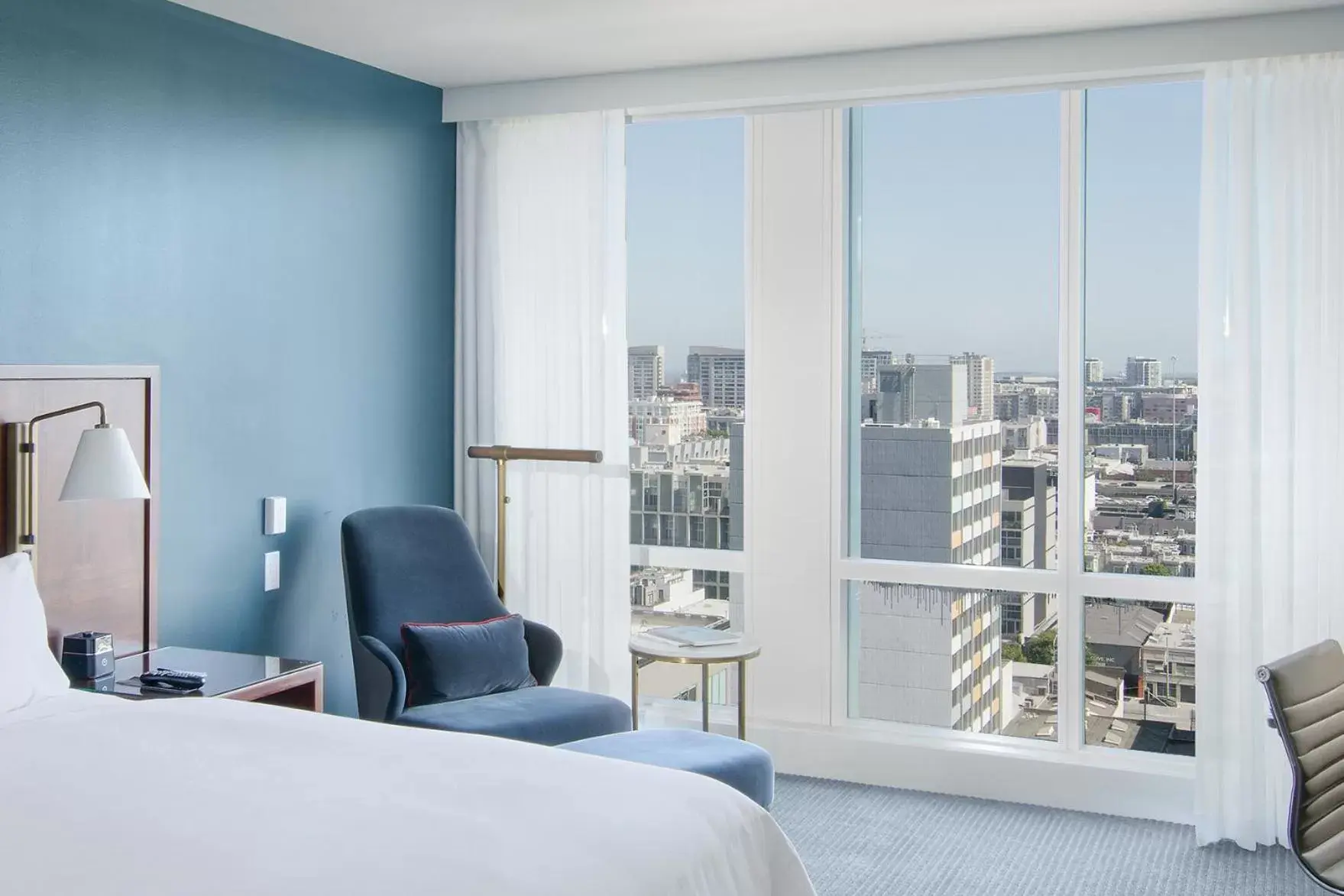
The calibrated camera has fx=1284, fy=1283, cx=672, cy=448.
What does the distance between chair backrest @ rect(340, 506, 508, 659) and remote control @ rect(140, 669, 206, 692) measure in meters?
0.85

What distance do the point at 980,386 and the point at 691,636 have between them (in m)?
1.37

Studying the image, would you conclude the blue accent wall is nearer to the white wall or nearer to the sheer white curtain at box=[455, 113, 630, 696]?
the sheer white curtain at box=[455, 113, 630, 696]

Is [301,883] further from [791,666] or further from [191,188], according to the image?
[791,666]

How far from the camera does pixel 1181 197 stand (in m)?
4.34

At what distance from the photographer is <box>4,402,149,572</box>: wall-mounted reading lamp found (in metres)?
3.21

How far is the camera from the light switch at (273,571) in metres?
4.21

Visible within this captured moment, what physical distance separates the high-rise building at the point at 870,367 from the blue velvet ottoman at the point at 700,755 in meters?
1.62

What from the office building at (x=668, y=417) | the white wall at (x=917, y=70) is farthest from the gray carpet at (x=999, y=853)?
the white wall at (x=917, y=70)

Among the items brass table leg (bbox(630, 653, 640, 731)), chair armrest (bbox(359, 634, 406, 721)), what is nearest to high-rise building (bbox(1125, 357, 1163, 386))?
brass table leg (bbox(630, 653, 640, 731))

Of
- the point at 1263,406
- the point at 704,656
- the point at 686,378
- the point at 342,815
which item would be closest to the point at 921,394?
the point at 686,378

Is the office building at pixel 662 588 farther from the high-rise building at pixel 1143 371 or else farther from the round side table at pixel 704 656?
the high-rise building at pixel 1143 371

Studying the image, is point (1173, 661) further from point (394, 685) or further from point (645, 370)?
point (394, 685)

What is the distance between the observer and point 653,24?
13.3 ft

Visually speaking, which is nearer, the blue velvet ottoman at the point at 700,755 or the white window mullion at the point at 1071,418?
the blue velvet ottoman at the point at 700,755
